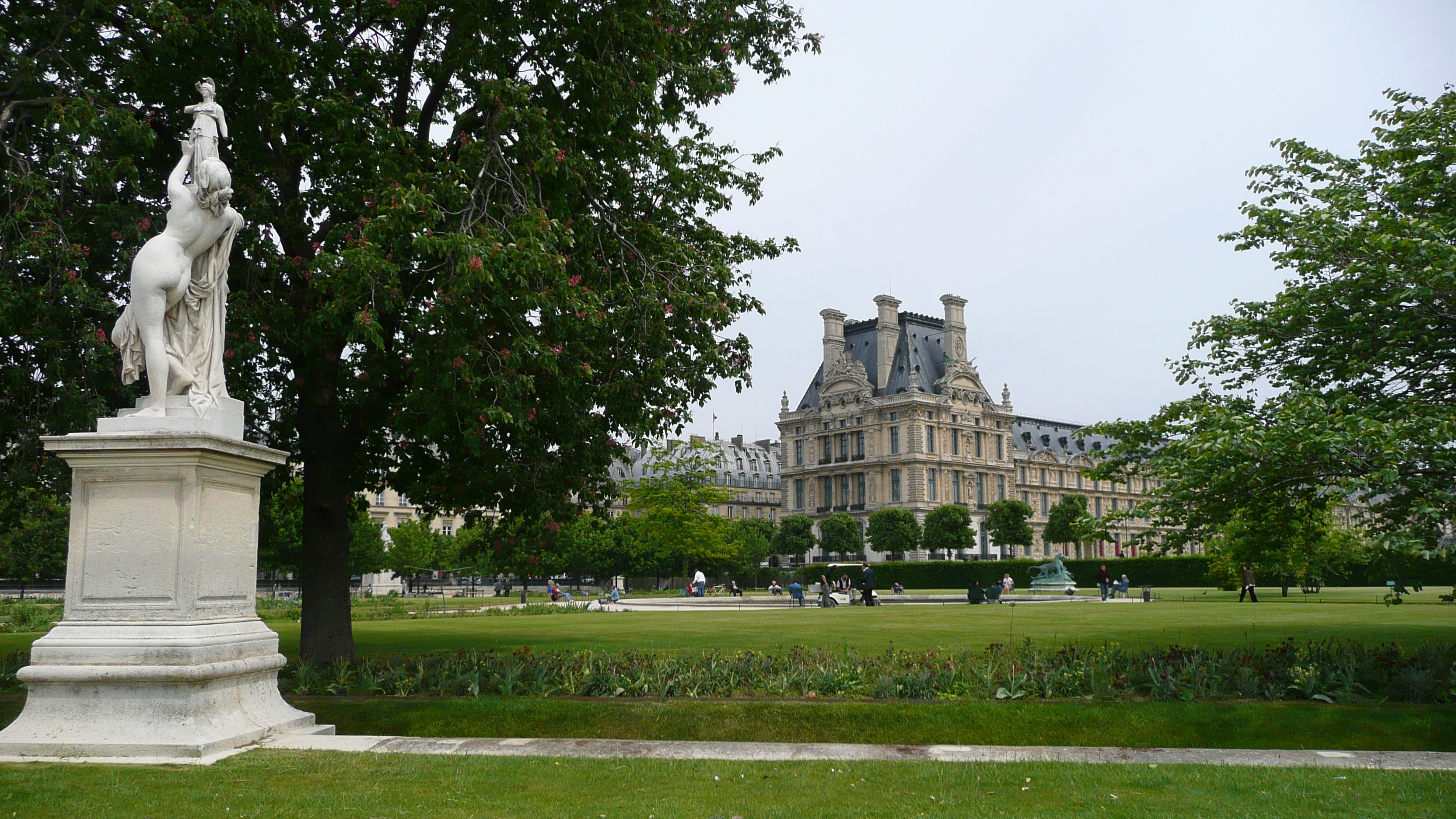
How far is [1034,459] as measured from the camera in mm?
117938

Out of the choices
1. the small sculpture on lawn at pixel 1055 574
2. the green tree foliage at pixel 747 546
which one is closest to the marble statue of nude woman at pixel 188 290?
the small sculpture on lawn at pixel 1055 574

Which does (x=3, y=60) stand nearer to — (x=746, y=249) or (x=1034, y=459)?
(x=746, y=249)

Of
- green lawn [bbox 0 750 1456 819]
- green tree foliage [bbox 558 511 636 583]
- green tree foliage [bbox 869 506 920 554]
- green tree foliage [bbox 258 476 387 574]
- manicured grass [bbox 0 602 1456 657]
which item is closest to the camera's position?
green lawn [bbox 0 750 1456 819]

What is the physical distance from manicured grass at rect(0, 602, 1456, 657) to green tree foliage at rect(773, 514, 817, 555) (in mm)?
59588

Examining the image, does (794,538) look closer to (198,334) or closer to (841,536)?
(841,536)

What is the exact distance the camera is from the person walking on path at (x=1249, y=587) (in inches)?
1420

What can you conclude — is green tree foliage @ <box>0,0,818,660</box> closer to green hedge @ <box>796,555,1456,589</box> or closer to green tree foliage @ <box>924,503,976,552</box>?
green hedge @ <box>796,555,1456,589</box>

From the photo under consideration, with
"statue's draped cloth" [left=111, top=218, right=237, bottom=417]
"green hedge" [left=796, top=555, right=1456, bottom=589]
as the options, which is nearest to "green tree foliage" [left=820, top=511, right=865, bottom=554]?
"green hedge" [left=796, top=555, right=1456, bottom=589]

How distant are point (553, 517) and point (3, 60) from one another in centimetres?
845

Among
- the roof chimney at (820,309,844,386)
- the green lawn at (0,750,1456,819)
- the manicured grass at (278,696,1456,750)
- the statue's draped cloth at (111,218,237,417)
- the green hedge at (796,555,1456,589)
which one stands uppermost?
the roof chimney at (820,309,844,386)

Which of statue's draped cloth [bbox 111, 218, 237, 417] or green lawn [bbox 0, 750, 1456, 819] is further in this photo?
statue's draped cloth [bbox 111, 218, 237, 417]

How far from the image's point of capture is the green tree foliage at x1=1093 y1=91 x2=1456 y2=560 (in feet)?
33.1

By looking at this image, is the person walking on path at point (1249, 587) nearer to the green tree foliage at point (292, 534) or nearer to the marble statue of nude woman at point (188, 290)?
the green tree foliage at point (292, 534)

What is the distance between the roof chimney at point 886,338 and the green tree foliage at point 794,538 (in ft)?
64.3
